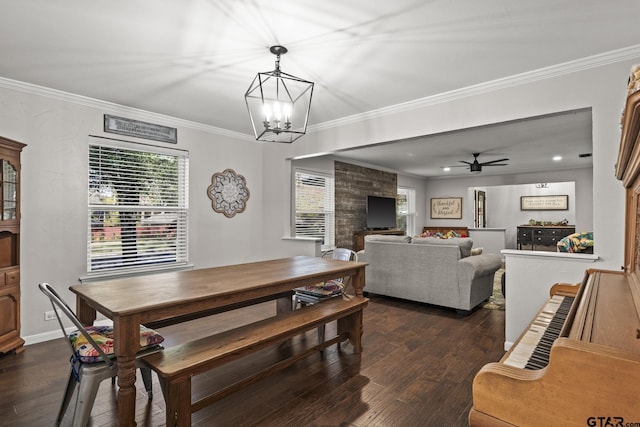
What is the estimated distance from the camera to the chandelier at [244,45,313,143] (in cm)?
241

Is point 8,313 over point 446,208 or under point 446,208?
under

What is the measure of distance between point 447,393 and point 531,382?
5.34ft

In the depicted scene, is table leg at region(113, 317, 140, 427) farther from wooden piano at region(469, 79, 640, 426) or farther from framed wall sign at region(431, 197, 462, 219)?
framed wall sign at region(431, 197, 462, 219)

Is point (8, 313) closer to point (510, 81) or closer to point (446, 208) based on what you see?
point (510, 81)

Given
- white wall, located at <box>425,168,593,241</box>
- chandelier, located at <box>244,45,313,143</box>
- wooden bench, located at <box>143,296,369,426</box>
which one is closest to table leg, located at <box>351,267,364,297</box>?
wooden bench, located at <box>143,296,369,426</box>

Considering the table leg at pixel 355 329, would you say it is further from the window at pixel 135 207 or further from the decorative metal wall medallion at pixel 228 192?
the decorative metal wall medallion at pixel 228 192

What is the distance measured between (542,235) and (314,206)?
6.66 meters

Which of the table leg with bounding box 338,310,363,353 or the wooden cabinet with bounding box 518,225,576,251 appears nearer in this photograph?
the table leg with bounding box 338,310,363,353

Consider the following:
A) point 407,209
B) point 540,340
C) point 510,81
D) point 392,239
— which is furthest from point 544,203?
point 540,340

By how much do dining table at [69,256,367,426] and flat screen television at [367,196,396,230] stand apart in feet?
13.8

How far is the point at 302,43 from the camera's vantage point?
239cm

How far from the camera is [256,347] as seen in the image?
1992mm

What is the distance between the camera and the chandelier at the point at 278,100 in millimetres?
2406

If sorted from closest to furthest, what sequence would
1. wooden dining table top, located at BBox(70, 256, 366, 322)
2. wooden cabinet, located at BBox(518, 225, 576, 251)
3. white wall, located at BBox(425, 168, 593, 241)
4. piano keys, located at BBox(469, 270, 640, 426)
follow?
1. piano keys, located at BBox(469, 270, 640, 426)
2. wooden dining table top, located at BBox(70, 256, 366, 322)
3. white wall, located at BBox(425, 168, 593, 241)
4. wooden cabinet, located at BBox(518, 225, 576, 251)
